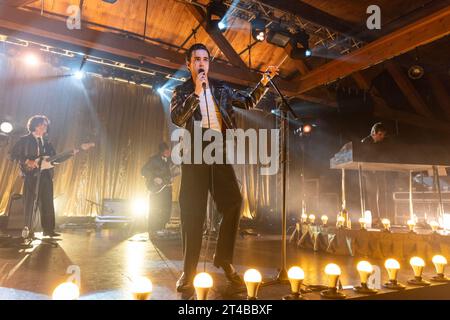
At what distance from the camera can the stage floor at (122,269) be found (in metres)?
1.76

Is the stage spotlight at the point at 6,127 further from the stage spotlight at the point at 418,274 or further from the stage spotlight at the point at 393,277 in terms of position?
the stage spotlight at the point at 418,274

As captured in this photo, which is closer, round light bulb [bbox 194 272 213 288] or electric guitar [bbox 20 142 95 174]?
round light bulb [bbox 194 272 213 288]

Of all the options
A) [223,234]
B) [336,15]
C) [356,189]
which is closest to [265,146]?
[356,189]

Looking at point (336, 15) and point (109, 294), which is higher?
point (336, 15)

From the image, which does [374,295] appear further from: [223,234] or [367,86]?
[367,86]

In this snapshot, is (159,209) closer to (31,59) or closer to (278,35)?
(278,35)

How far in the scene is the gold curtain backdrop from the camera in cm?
625

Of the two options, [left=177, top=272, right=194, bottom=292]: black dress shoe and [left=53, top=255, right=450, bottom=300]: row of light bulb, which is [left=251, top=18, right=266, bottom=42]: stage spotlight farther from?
[left=177, top=272, right=194, bottom=292]: black dress shoe

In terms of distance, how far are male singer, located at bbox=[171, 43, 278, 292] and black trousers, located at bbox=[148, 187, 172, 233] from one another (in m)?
3.55

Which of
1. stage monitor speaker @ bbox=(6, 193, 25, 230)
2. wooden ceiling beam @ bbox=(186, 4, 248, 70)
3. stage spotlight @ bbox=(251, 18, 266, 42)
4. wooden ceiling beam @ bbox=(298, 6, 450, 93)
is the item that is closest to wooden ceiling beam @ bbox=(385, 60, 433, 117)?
wooden ceiling beam @ bbox=(298, 6, 450, 93)

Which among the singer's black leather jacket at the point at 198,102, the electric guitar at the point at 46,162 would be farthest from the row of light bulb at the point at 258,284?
the electric guitar at the point at 46,162

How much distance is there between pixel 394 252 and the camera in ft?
10.8
